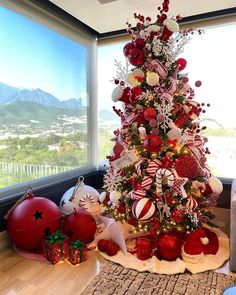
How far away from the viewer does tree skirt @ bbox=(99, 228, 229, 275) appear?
185cm

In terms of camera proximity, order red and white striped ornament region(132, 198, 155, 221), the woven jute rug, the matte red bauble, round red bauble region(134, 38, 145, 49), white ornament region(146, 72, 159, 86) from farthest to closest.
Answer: the matte red bauble, round red bauble region(134, 38, 145, 49), white ornament region(146, 72, 159, 86), red and white striped ornament region(132, 198, 155, 221), the woven jute rug

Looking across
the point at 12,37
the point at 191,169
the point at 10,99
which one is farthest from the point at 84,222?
the point at 12,37

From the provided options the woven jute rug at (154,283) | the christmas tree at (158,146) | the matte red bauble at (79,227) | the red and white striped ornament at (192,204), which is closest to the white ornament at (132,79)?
the christmas tree at (158,146)

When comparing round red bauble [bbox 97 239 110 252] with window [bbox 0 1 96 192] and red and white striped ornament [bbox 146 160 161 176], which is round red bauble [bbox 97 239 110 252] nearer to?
red and white striped ornament [bbox 146 160 161 176]

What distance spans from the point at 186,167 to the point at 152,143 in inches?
13.1

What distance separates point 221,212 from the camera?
8.45 feet

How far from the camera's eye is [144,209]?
1.84 meters

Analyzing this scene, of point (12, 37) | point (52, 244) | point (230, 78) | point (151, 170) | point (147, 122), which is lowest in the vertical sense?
point (52, 244)

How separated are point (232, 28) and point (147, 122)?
1479 mm

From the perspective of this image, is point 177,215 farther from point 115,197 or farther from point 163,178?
point 115,197

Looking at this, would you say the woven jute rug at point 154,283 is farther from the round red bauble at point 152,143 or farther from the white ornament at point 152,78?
the white ornament at point 152,78

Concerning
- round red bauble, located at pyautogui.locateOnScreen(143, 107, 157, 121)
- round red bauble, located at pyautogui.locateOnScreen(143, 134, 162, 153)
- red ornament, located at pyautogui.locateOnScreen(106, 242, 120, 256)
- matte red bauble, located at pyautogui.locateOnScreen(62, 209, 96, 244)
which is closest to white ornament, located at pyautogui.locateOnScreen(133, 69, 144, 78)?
round red bauble, located at pyautogui.locateOnScreen(143, 107, 157, 121)

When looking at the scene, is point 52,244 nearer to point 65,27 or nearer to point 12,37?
point 12,37

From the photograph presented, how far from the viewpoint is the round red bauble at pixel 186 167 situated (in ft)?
6.34
